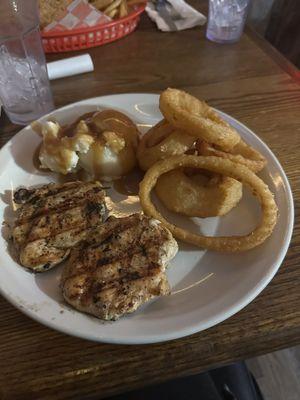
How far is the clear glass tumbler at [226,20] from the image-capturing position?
4.89ft

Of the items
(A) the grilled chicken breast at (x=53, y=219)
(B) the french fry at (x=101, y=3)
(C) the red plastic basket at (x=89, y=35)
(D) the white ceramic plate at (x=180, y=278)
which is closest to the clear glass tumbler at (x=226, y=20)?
(C) the red plastic basket at (x=89, y=35)

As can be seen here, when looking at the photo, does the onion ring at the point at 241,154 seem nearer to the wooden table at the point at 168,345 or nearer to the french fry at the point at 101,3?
the wooden table at the point at 168,345

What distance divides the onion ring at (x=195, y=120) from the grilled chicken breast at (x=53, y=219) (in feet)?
0.86

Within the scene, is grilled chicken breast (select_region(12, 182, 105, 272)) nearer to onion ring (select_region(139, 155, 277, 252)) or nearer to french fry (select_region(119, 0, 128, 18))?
onion ring (select_region(139, 155, 277, 252))

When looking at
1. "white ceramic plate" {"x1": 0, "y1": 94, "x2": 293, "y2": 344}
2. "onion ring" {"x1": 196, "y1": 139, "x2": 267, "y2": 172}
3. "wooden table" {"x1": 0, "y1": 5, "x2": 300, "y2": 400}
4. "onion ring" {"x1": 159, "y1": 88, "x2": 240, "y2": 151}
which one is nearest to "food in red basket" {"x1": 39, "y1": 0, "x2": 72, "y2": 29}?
"wooden table" {"x1": 0, "y1": 5, "x2": 300, "y2": 400}

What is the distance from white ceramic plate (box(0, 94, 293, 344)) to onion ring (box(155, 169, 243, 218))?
0.11 feet

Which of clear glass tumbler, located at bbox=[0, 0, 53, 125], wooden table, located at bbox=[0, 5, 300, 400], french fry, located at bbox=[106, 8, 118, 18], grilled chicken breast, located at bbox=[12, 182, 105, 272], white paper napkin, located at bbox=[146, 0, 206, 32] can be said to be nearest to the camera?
wooden table, located at bbox=[0, 5, 300, 400]

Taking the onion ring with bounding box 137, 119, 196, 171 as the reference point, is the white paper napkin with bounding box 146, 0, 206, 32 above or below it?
above

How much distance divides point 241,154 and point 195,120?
0.17 metres

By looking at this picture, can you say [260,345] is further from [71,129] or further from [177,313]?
[71,129]

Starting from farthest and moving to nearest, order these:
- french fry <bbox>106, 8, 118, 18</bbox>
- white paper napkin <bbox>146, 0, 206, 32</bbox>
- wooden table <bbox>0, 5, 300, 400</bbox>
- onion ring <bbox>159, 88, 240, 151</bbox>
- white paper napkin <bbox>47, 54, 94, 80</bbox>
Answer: white paper napkin <bbox>146, 0, 206, 32</bbox> < french fry <bbox>106, 8, 118, 18</bbox> < white paper napkin <bbox>47, 54, 94, 80</bbox> < onion ring <bbox>159, 88, 240, 151</bbox> < wooden table <bbox>0, 5, 300, 400</bbox>

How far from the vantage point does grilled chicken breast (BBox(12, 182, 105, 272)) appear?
79cm

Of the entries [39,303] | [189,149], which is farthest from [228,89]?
[39,303]

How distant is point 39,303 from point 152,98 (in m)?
0.74
